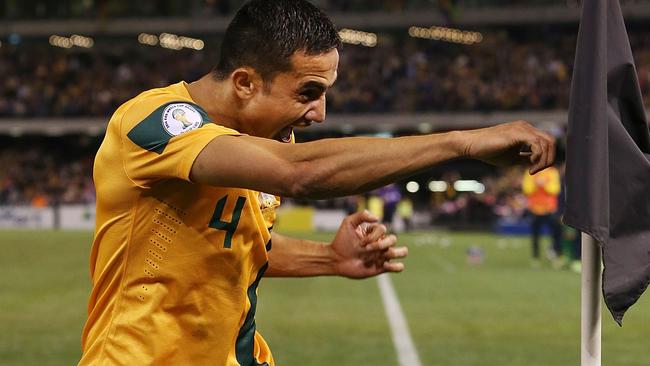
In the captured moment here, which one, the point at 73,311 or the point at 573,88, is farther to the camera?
the point at 73,311

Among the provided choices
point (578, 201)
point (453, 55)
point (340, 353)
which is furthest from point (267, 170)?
point (453, 55)

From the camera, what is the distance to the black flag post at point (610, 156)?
9.21 feet

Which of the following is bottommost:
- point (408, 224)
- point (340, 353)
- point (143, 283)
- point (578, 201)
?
point (408, 224)

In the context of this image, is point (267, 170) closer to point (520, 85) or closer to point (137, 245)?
point (137, 245)

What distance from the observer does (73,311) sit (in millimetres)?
11805

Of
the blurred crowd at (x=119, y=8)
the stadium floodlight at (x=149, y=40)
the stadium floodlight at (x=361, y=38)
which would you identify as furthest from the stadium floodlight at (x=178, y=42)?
the stadium floodlight at (x=361, y=38)

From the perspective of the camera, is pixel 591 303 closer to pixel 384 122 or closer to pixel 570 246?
pixel 570 246

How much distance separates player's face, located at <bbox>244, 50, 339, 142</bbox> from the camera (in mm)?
3062

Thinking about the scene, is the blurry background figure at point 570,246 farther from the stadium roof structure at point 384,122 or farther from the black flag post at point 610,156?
the stadium roof structure at point 384,122

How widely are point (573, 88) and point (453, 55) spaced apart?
147ft

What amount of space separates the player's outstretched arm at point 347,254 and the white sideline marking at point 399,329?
4377 millimetres

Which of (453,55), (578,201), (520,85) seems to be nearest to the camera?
(578,201)

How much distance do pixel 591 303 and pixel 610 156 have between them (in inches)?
18.7

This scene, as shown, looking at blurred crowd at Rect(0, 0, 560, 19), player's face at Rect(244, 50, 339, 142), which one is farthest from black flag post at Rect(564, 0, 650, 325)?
blurred crowd at Rect(0, 0, 560, 19)
